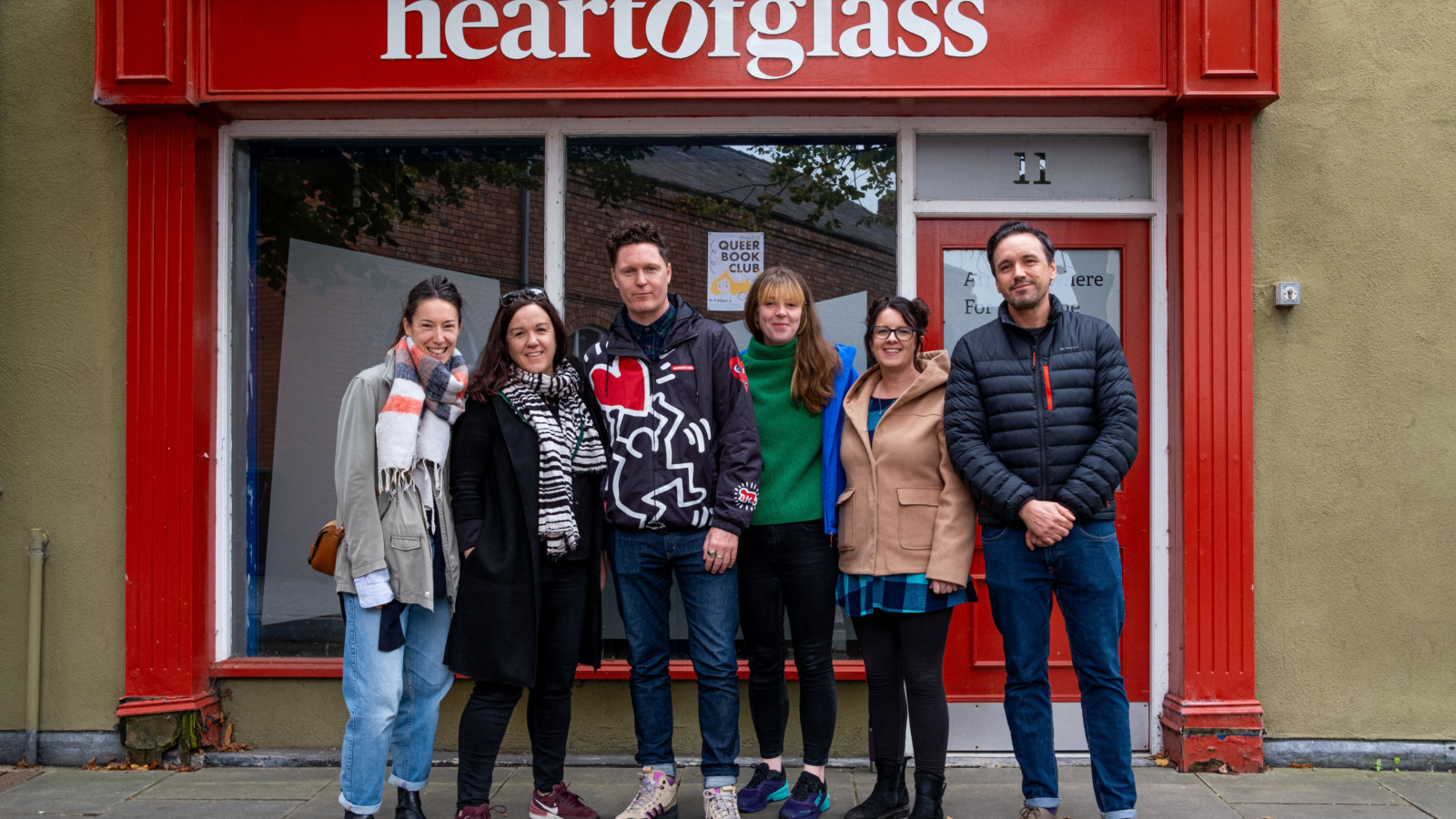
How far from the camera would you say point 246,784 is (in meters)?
4.61

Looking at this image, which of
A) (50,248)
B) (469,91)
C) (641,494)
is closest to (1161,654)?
(641,494)

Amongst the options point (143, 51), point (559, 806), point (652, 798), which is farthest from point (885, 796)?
point (143, 51)

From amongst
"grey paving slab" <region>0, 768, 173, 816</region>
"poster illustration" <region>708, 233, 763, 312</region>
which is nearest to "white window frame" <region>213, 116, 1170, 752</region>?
"poster illustration" <region>708, 233, 763, 312</region>

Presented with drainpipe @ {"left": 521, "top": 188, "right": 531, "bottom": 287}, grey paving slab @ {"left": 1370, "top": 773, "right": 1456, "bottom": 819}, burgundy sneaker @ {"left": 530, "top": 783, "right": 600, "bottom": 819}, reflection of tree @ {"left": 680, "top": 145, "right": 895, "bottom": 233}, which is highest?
reflection of tree @ {"left": 680, "top": 145, "right": 895, "bottom": 233}

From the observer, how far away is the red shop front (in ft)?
15.3

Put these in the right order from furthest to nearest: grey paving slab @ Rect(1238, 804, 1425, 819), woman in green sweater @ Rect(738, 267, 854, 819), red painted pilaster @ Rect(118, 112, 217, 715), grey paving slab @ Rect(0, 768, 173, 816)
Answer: red painted pilaster @ Rect(118, 112, 217, 715)
grey paving slab @ Rect(0, 768, 173, 816)
grey paving slab @ Rect(1238, 804, 1425, 819)
woman in green sweater @ Rect(738, 267, 854, 819)

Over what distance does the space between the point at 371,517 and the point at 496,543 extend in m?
0.42

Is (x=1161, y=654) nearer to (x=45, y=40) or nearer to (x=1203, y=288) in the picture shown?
(x=1203, y=288)

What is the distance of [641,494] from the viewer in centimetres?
380

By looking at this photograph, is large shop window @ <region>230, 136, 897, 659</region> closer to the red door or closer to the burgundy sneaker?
the red door

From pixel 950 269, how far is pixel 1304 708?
8.01 feet

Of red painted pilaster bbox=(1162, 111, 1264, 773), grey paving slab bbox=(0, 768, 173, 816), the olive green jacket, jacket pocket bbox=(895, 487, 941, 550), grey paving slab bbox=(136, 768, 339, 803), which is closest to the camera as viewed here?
the olive green jacket

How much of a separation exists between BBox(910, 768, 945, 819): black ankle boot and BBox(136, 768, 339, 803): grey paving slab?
2444 mm

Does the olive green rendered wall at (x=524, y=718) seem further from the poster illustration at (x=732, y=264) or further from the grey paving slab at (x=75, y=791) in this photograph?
the poster illustration at (x=732, y=264)
